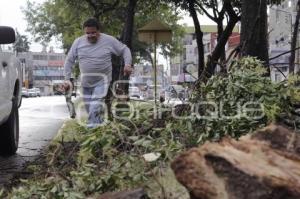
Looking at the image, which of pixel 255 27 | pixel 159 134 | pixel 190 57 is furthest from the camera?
pixel 190 57

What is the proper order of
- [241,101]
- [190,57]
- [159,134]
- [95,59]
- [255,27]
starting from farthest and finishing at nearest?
[190,57]
[255,27]
[95,59]
[159,134]
[241,101]

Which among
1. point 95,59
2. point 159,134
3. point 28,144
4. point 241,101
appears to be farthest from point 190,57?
point 241,101

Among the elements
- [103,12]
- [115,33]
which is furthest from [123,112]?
[115,33]

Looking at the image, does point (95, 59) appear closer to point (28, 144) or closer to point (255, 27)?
point (255, 27)

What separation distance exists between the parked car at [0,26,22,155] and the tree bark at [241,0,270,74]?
303 centimetres

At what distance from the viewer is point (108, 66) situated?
8320mm

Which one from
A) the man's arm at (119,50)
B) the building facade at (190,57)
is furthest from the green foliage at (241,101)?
the man's arm at (119,50)

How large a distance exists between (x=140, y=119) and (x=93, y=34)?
3112 millimetres

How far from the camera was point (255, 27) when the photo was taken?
835cm

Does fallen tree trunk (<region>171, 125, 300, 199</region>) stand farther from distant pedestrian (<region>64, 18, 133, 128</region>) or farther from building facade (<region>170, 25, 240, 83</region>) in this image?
distant pedestrian (<region>64, 18, 133, 128</region>)

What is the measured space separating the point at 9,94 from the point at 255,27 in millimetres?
3332

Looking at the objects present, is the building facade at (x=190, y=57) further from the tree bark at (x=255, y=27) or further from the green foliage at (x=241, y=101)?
the green foliage at (x=241, y=101)

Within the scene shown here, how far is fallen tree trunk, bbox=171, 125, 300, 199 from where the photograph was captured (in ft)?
8.79

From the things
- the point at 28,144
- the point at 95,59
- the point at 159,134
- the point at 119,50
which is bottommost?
the point at 28,144
